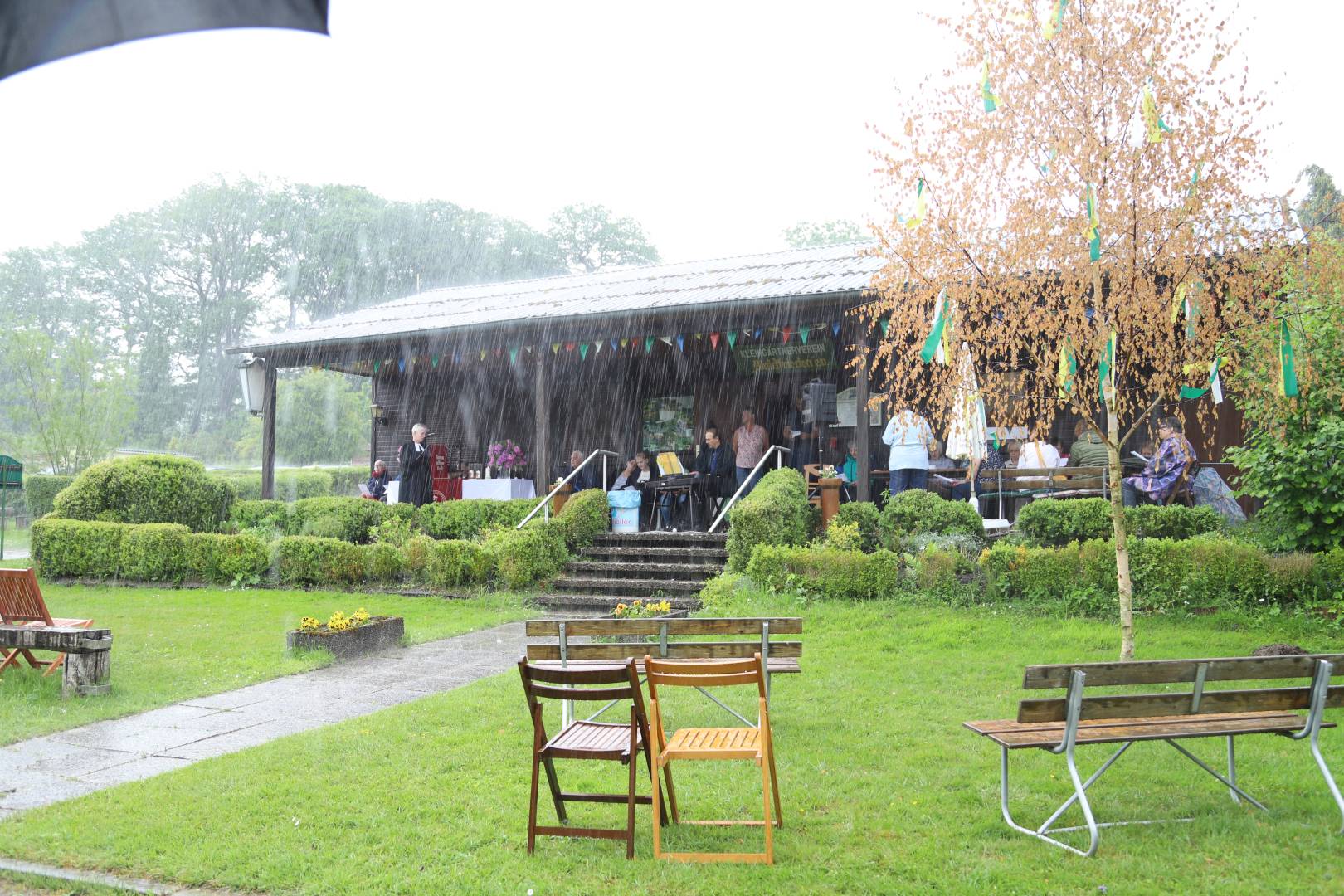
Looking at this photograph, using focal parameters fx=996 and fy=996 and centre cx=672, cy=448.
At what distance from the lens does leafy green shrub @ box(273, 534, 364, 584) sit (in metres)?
13.2

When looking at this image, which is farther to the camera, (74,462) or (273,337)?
(74,462)

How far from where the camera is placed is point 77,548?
47.3 ft

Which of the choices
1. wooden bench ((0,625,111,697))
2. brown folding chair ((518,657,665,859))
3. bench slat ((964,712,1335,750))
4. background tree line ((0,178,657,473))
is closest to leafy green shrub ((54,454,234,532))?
wooden bench ((0,625,111,697))

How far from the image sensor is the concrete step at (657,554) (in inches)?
495

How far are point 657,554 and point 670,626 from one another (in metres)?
6.81

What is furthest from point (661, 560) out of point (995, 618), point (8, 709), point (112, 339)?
point (112, 339)

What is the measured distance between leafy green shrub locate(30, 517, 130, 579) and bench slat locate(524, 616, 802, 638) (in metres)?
10.6

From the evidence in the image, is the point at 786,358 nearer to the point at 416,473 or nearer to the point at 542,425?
the point at 542,425

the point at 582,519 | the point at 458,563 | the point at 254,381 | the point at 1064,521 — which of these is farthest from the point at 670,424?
the point at 1064,521

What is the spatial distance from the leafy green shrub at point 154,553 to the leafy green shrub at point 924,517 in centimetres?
974

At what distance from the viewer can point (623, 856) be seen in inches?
166

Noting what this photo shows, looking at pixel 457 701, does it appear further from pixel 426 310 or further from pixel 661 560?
pixel 426 310

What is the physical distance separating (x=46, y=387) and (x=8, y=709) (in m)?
24.6

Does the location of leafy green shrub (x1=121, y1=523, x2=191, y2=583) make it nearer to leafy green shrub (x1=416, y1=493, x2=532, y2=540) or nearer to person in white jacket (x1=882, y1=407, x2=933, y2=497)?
leafy green shrub (x1=416, y1=493, x2=532, y2=540)
